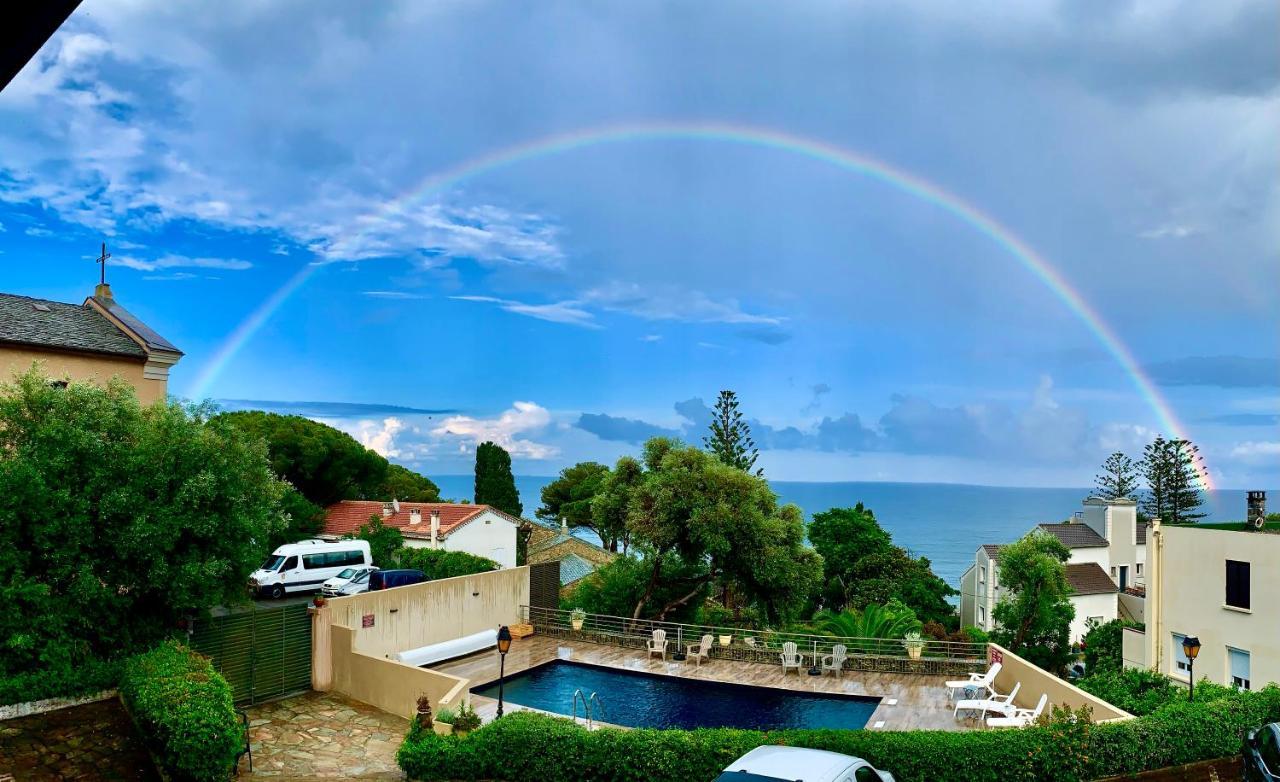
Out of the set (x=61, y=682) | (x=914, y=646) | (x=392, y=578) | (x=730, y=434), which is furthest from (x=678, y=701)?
(x=730, y=434)

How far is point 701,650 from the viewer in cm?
2183

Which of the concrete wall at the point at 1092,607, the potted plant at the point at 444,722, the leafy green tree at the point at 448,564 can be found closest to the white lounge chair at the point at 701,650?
the leafy green tree at the point at 448,564

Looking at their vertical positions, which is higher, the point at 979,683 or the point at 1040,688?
the point at 1040,688

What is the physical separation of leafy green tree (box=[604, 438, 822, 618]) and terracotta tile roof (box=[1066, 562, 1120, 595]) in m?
28.0

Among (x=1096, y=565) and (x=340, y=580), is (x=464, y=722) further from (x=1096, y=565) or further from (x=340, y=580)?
(x=1096, y=565)

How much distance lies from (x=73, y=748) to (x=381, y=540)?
23.0 m

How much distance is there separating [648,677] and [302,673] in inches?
314

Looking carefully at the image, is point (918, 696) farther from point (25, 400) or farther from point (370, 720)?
point (25, 400)

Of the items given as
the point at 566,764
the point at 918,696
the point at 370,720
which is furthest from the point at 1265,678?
the point at 370,720

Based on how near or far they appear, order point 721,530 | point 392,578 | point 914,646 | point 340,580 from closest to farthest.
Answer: point 914,646 < point 392,578 < point 340,580 < point 721,530

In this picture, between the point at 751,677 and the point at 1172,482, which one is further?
the point at 1172,482

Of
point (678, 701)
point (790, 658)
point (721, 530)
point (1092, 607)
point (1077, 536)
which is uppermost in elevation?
point (721, 530)

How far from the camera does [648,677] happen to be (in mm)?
20641

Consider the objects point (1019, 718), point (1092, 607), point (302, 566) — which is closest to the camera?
point (1019, 718)
